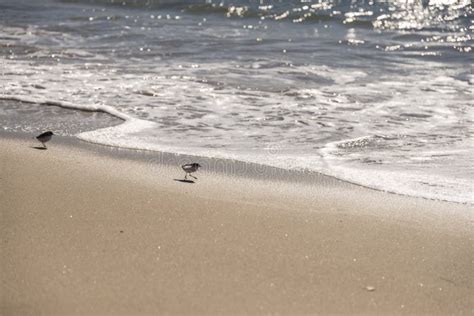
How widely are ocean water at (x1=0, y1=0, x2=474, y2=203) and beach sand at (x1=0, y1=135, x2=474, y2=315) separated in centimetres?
62

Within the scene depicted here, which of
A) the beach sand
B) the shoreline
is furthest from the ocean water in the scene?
the beach sand

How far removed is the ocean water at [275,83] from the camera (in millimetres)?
5598

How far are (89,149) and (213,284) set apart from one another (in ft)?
7.77

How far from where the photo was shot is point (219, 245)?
146 inches

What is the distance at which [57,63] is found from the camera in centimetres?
891

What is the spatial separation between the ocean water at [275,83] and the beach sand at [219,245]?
622mm

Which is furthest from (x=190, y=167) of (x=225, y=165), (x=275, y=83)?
Answer: (x=275, y=83)

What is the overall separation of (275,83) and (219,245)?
446 centimetres

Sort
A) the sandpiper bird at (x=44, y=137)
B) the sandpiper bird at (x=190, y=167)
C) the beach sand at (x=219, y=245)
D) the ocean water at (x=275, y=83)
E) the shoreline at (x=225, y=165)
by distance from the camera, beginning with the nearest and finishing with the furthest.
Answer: the beach sand at (x=219, y=245)
the sandpiper bird at (x=190, y=167)
the shoreline at (x=225, y=165)
the sandpiper bird at (x=44, y=137)
the ocean water at (x=275, y=83)

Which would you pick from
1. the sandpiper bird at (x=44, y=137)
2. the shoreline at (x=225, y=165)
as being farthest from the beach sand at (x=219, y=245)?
the sandpiper bird at (x=44, y=137)

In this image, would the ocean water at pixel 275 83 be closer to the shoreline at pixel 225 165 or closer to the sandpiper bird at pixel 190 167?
the shoreline at pixel 225 165

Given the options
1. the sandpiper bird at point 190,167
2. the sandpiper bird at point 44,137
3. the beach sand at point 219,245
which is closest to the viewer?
the beach sand at point 219,245

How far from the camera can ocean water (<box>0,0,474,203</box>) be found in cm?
560

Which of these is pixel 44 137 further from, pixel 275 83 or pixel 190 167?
pixel 275 83
